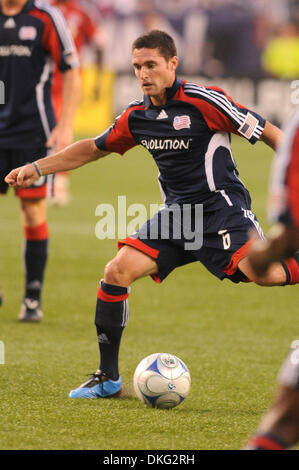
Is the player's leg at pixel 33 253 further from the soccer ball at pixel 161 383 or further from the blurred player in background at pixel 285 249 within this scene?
the blurred player in background at pixel 285 249

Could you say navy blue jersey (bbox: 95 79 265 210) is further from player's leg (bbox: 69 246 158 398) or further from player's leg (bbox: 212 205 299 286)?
player's leg (bbox: 69 246 158 398)

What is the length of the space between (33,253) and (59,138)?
819 mm

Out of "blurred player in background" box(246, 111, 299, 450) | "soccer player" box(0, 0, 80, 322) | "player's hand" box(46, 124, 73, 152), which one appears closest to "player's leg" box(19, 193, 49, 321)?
"soccer player" box(0, 0, 80, 322)

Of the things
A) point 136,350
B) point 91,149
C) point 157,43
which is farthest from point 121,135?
point 136,350

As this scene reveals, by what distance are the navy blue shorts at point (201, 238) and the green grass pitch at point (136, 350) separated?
678 mm

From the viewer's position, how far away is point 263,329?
22.5 ft

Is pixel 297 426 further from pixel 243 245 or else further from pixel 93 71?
pixel 93 71

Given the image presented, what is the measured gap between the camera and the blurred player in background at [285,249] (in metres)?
3.07

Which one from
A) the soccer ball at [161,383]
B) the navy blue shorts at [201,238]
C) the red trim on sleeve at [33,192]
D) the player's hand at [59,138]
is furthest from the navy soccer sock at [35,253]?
the soccer ball at [161,383]

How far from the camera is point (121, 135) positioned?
16.5 ft

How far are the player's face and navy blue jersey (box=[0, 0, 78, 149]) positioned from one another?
87.4 inches

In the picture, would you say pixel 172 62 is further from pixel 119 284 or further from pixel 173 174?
pixel 119 284
